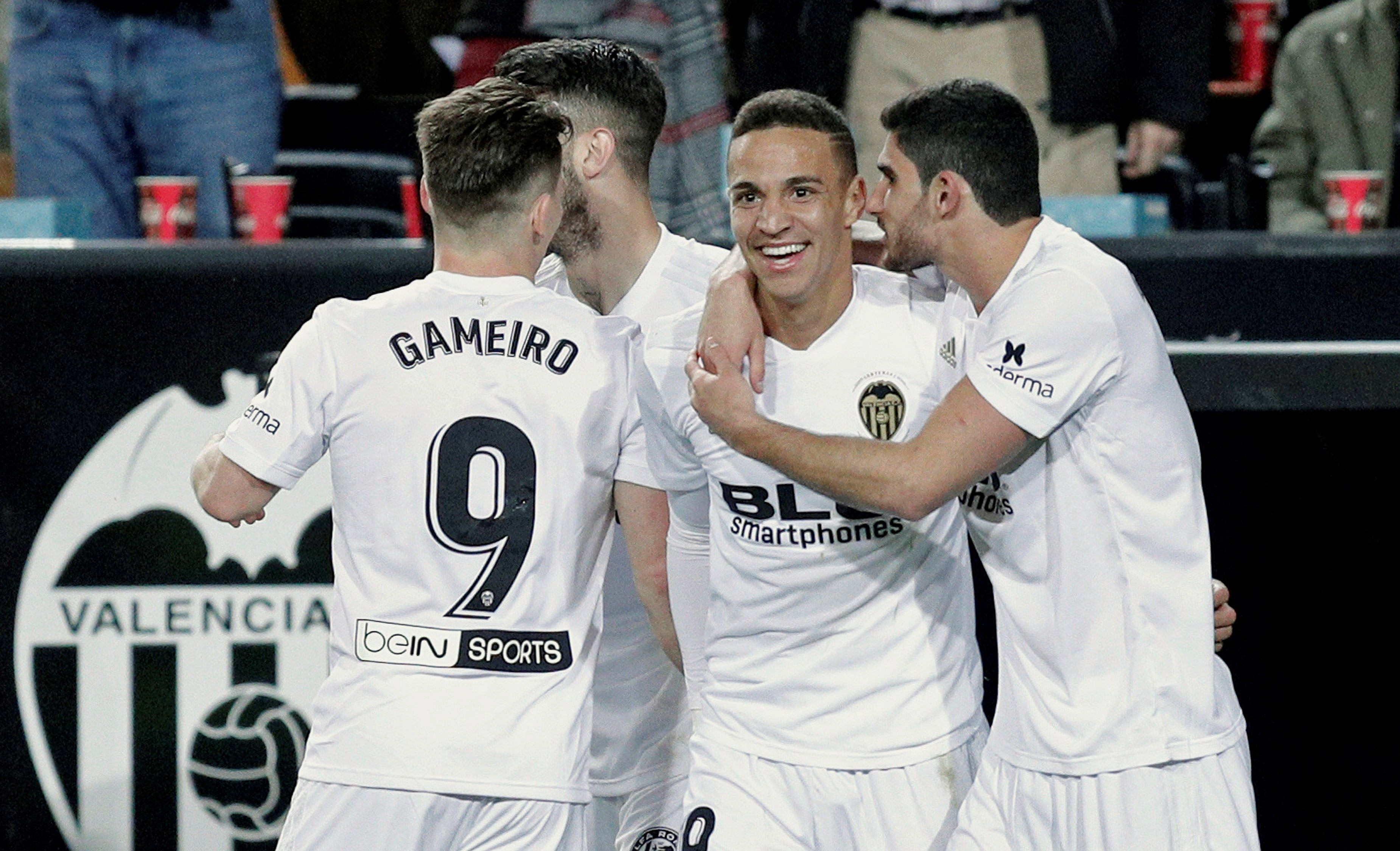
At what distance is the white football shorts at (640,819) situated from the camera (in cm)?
369

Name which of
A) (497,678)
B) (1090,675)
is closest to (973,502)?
Result: (1090,675)

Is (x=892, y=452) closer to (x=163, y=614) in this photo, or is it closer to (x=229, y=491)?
(x=229, y=491)

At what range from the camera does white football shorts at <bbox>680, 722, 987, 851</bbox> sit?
3.26 m

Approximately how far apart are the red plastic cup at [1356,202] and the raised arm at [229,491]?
277 cm

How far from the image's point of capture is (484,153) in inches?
116

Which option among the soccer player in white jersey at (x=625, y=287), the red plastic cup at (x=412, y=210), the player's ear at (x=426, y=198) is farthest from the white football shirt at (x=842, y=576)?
the red plastic cup at (x=412, y=210)

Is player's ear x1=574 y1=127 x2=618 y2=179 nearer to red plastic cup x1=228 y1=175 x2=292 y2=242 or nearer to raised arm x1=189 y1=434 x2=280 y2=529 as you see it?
raised arm x1=189 y1=434 x2=280 y2=529

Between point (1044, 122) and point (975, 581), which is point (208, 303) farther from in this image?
point (1044, 122)

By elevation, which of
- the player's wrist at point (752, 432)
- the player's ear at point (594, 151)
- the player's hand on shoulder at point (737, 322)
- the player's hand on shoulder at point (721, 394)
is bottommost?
the player's wrist at point (752, 432)

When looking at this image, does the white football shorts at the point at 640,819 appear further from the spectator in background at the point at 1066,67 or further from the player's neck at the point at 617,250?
the spectator in background at the point at 1066,67

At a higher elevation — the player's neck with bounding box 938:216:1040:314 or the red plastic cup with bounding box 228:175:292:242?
the red plastic cup with bounding box 228:175:292:242

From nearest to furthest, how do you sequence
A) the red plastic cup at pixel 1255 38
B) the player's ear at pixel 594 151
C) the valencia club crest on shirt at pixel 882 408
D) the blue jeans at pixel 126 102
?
the valencia club crest on shirt at pixel 882 408 < the player's ear at pixel 594 151 < the blue jeans at pixel 126 102 < the red plastic cup at pixel 1255 38

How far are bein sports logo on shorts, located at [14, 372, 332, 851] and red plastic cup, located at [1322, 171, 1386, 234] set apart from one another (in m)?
2.51

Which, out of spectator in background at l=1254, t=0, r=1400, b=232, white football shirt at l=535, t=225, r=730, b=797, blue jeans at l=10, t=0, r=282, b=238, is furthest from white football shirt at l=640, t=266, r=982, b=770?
spectator in background at l=1254, t=0, r=1400, b=232
